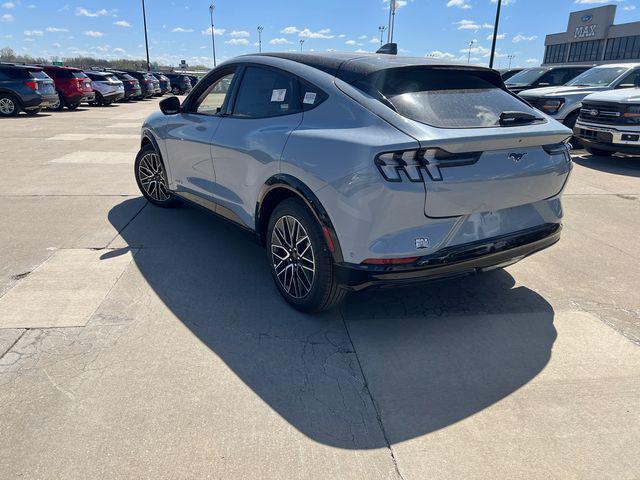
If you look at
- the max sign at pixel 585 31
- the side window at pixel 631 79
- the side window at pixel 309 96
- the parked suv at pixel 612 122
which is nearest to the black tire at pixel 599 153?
the parked suv at pixel 612 122

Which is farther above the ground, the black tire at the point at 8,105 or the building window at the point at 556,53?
the building window at the point at 556,53

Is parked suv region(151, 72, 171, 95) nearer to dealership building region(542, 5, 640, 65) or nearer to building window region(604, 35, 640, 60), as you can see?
dealership building region(542, 5, 640, 65)

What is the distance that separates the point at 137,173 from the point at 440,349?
4.44 metres

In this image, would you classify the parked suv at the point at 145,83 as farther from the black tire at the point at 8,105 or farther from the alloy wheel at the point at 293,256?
the alloy wheel at the point at 293,256

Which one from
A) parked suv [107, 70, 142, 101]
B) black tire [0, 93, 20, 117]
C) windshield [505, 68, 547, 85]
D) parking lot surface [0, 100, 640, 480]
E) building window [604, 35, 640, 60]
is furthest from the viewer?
building window [604, 35, 640, 60]

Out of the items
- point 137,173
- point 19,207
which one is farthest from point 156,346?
point 19,207

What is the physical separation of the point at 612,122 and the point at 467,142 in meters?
7.79

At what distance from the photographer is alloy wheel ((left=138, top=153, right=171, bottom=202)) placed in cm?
558

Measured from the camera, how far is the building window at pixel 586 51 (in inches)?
2494

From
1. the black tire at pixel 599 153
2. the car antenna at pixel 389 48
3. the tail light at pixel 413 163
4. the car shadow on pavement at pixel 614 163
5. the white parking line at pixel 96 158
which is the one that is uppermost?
the car antenna at pixel 389 48

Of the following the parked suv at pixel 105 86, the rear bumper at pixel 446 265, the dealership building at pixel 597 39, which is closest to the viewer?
the rear bumper at pixel 446 265

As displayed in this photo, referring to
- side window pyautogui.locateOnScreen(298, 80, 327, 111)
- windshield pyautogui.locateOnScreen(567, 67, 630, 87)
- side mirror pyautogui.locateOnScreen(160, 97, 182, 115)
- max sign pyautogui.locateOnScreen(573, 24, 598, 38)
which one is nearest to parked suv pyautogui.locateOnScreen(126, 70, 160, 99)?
windshield pyautogui.locateOnScreen(567, 67, 630, 87)

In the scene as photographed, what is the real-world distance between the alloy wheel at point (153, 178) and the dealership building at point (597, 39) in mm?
65682

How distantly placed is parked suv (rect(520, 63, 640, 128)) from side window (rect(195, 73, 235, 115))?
895 cm
